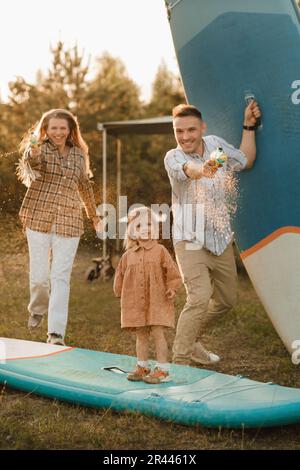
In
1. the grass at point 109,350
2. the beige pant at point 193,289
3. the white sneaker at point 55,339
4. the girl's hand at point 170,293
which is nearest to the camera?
the grass at point 109,350

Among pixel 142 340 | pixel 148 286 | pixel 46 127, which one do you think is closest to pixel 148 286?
pixel 148 286

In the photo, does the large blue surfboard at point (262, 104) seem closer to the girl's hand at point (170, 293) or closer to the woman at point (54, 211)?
the woman at point (54, 211)

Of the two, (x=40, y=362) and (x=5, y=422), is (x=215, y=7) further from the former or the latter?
(x=5, y=422)

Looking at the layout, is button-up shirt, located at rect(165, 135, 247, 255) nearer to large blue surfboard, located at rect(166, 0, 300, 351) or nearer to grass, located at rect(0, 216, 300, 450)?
large blue surfboard, located at rect(166, 0, 300, 351)

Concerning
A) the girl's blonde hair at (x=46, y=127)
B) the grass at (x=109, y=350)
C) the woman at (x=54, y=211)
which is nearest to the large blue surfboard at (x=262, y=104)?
the grass at (x=109, y=350)

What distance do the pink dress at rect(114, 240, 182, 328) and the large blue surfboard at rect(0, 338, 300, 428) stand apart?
0.98ft

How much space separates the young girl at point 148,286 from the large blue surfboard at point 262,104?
3.39ft

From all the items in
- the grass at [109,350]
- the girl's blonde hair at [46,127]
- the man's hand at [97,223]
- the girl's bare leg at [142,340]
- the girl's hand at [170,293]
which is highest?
the girl's blonde hair at [46,127]

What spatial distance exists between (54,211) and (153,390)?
1.57 meters

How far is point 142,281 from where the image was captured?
3.38 metres

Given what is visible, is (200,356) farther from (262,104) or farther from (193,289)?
(262,104)

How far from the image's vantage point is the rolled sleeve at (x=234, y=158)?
4.13 m

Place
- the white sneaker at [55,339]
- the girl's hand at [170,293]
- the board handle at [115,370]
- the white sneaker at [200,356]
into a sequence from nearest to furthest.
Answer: the girl's hand at [170,293] → the board handle at [115,370] → the white sneaker at [200,356] → the white sneaker at [55,339]

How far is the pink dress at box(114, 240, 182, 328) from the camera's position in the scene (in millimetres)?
3363
